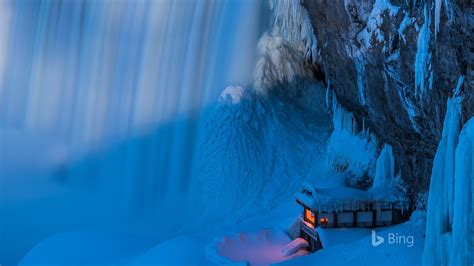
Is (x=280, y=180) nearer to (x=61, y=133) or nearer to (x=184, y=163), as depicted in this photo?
(x=184, y=163)

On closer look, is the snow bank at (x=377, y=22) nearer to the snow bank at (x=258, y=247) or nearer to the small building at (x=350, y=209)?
the small building at (x=350, y=209)

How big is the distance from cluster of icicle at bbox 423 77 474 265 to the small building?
5690 millimetres

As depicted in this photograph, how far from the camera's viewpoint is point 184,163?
22.7 meters

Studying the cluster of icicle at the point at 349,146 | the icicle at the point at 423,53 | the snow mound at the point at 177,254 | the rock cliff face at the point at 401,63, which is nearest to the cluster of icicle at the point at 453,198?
the rock cliff face at the point at 401,63

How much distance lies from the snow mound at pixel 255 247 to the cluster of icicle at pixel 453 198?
5.79m

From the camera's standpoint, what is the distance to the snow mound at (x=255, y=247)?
13.3 metres

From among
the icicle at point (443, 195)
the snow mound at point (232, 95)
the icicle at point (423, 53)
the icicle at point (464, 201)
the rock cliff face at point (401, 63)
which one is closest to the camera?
the icicle at point (464, 201)

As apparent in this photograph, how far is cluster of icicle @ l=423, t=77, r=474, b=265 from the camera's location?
6.91m

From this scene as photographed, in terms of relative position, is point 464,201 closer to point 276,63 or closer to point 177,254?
point 177,254

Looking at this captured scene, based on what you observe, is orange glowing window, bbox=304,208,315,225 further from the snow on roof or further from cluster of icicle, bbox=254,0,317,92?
cluster of icicle, bbox=254,0,317,92

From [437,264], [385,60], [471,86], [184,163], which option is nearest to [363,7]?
[385,60]

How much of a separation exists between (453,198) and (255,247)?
7.57 meters

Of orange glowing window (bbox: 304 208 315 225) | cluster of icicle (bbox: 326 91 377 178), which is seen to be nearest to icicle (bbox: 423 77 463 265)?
orange glowing window (bbox: 304 208 315 225)

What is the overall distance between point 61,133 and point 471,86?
2104cm
